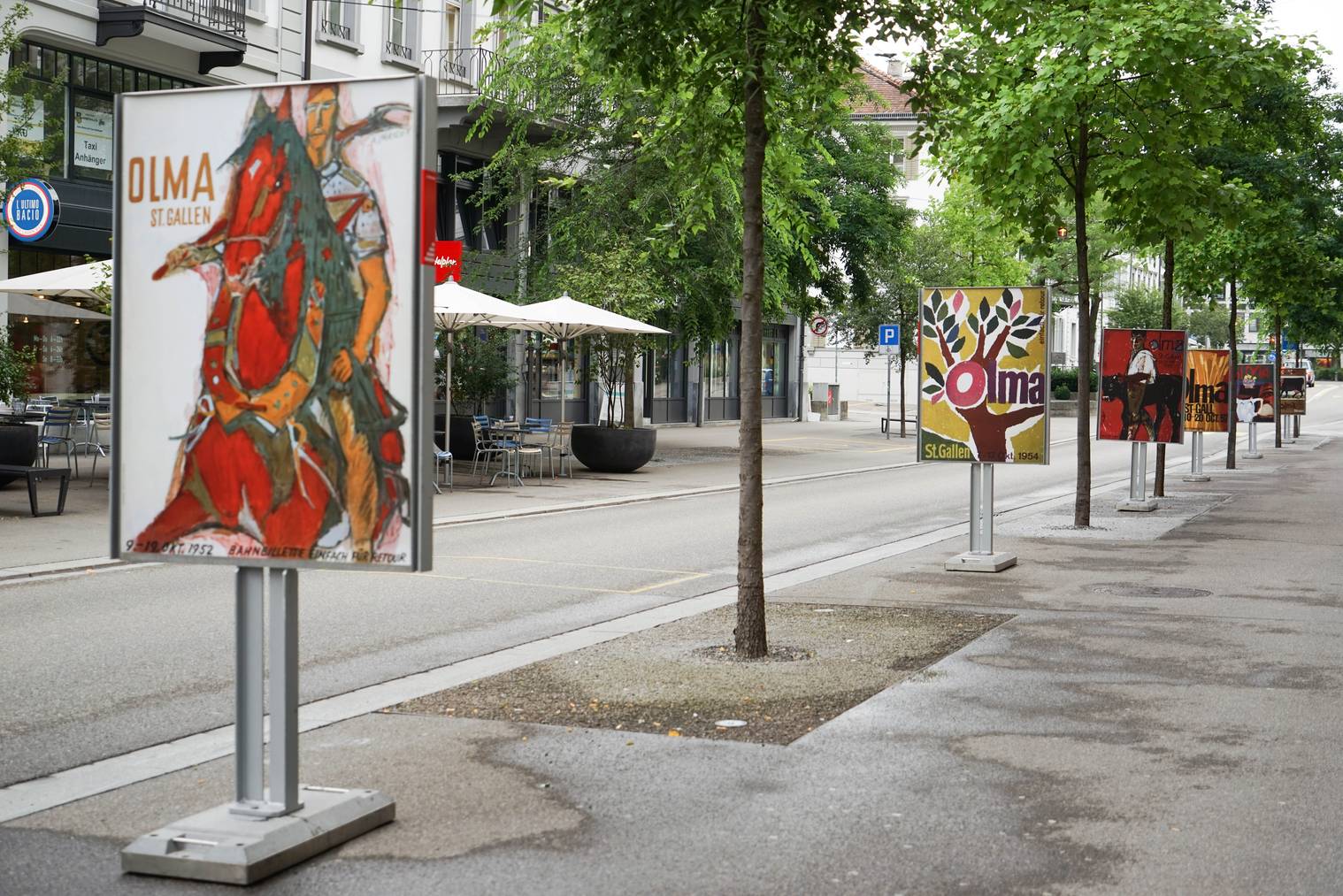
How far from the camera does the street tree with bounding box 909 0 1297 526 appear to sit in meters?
14.2

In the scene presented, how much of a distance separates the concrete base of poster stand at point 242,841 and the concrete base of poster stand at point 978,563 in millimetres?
8212

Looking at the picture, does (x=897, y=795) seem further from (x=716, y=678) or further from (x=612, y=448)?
(x=612, y=448)

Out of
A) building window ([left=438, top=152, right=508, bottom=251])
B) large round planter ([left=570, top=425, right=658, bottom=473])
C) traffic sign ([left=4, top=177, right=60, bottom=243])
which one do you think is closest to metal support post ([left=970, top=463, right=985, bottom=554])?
large round planter ([left=570, top=425, right=658, bottom=473])

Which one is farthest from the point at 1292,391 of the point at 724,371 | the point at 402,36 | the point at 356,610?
the point at 356,610

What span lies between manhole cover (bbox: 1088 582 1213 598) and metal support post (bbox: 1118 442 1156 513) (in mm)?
7503

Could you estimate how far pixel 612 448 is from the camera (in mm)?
25938

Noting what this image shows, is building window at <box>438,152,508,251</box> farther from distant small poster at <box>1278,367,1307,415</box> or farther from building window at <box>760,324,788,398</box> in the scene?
distant small poster at <box>1278,367,1307,415</box>

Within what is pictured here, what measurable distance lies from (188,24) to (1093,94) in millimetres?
14621

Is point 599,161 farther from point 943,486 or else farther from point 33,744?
point 33,744

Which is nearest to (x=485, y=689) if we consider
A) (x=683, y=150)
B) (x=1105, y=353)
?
(x=683, y=150)

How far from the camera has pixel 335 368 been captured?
4816 millimetres

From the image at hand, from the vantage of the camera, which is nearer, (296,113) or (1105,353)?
(296,113)

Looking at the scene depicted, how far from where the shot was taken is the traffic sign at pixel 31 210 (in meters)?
20.6

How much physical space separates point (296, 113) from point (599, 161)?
23480 millimetres
